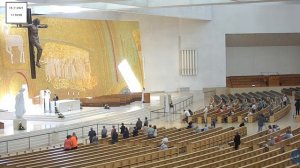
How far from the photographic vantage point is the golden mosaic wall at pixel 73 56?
25406 millimetres

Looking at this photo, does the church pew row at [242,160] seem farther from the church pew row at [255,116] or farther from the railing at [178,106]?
the railing at [178,106]

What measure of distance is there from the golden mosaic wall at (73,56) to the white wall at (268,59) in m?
8.63

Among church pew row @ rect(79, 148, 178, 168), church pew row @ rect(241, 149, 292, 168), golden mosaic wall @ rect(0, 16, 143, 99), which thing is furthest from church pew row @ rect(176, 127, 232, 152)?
golden mosaic wall @ rect(0, 16, 143, 99)

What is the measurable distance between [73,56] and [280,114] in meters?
11.4

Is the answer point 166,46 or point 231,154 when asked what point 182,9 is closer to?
point 166,46

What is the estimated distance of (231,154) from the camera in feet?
44.9

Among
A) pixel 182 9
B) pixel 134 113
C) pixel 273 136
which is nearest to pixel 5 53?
pixel 134 113

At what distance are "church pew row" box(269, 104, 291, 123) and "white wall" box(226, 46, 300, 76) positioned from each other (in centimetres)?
1147

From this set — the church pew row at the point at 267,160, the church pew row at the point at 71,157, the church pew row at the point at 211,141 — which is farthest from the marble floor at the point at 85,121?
the church pew row at the point at 267,160

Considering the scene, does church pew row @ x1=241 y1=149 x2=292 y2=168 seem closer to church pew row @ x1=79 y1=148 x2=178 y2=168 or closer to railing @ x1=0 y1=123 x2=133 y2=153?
church pew row @ x1=79 y1=148 x2=178 y2=168

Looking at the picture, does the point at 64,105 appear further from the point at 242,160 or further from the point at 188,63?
the point at 242,160

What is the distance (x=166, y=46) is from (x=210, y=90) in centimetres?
412

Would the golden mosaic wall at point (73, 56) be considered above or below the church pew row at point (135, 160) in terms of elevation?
above

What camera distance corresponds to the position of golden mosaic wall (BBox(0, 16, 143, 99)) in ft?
83.4
